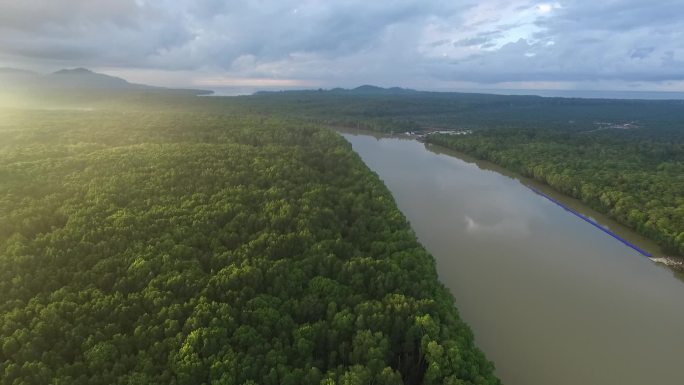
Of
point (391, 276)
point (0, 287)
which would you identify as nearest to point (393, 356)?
point (391, 276)

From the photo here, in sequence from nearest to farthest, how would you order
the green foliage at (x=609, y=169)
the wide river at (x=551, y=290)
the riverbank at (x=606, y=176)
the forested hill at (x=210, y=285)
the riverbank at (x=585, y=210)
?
the forested hill at (x=210, y=285) → the wide river at (x=551, y=290) → the riverbank at (x=585, y=210) → the riverbank at (x=606, y=176) → the green foliage at (x=609, y=169)

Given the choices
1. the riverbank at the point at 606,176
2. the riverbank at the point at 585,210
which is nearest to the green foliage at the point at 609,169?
the riverbank at the point at 606,176

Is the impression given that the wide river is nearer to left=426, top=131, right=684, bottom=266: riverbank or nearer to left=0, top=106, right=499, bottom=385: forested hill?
left=426, top=131, right=684, bottom=266: riverbank

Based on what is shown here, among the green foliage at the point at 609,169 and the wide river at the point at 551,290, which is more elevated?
the green foliage at the point at 609,169

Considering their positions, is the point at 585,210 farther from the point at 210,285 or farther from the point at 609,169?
the point at 210,285

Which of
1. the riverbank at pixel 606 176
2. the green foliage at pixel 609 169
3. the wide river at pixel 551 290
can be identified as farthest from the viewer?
the green foliage at pixel 609 169

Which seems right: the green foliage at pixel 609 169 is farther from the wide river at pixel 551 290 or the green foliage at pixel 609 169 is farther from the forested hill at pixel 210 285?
the forested hill at pixel 210 285

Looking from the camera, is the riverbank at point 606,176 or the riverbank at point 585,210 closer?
the riverbank at point 585,210

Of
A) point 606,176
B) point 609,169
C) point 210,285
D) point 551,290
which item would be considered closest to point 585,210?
point 606,176
